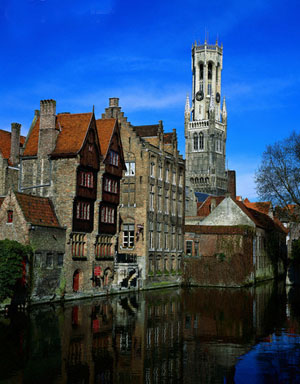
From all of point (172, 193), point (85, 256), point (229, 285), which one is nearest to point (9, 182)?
point (85, 256)

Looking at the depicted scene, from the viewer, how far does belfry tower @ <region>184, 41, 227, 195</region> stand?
17525 cm

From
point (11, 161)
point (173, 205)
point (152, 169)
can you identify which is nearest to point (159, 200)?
point (152, 169)

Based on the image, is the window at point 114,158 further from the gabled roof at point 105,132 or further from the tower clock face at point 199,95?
the tower clock face at point 199,95

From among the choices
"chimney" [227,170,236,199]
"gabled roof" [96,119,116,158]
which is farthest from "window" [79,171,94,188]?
"chimney" [227,170,236,199]

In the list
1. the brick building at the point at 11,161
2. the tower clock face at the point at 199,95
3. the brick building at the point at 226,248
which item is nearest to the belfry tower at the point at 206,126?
the tower clock face at the point at 199,95

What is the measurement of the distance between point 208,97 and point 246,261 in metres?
130

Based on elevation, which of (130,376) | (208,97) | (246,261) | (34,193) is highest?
(208,97)

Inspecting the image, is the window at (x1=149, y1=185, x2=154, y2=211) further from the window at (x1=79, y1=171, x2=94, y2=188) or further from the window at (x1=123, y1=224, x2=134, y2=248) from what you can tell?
the window at (x1=79, y1=171, x2=94, y2=188)

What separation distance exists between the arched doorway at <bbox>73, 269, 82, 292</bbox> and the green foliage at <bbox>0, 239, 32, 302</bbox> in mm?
8930

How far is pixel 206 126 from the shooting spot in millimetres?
179375

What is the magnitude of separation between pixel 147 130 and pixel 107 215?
701 inches

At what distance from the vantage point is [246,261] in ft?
197

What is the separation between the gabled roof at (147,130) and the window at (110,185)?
14118mm

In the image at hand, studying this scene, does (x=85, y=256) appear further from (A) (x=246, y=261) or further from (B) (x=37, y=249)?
(A) (x=246, y=261)
